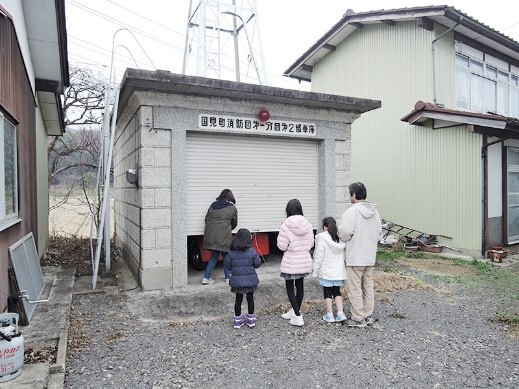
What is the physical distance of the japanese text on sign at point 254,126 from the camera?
6.68 metres

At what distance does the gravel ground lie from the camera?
356 cm

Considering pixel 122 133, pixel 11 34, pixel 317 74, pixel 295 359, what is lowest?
pixel 295 359

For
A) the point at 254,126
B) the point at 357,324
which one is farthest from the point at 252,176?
the point at 357,324

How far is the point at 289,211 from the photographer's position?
4914mm

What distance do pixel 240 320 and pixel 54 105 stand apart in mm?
8120

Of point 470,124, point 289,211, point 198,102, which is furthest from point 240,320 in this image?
point 470,124

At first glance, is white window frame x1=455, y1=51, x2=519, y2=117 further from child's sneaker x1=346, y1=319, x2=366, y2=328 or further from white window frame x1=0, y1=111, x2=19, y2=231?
white window frame x1=0, y1=111, x2=19, y2=231

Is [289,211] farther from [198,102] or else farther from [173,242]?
Result: [198,102]

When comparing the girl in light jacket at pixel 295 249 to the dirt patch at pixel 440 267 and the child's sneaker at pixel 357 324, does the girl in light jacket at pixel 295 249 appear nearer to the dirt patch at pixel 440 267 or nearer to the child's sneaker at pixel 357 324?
the child's sneaker at pixel 357 324

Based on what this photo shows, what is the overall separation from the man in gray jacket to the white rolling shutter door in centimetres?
284

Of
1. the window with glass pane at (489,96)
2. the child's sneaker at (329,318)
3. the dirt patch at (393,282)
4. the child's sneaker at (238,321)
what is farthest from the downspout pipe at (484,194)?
the child's sneaker at (238,321)

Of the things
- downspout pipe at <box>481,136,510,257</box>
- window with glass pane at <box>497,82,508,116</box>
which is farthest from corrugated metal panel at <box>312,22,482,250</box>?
window with glass pane at <box>497,82,508,116</box>

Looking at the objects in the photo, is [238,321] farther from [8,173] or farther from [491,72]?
[491,72]

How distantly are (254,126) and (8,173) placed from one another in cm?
389
